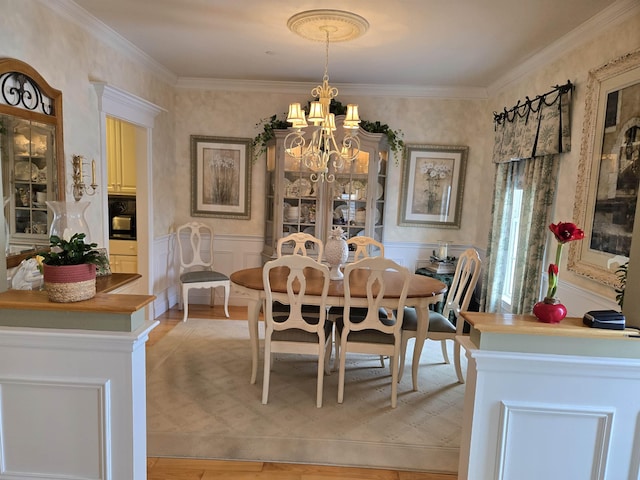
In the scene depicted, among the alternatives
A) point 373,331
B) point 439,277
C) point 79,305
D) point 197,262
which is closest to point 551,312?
point 373,331

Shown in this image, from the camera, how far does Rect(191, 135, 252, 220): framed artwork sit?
16.0ft

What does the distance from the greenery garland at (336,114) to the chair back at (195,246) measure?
1.12 metres

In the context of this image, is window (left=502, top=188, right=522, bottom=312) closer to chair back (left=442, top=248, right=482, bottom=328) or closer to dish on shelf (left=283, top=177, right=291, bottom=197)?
chair back (left=442, top=248, right=482, bottom=328)

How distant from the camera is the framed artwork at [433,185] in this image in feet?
15.7

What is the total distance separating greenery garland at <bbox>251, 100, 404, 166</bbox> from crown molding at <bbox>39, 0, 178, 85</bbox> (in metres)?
1.20

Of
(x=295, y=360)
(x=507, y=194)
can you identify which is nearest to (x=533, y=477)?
(x=295, y=360)

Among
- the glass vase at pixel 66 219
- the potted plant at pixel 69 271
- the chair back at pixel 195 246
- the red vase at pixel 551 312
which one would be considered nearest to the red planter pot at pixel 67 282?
the potted plant at pixel 69 271

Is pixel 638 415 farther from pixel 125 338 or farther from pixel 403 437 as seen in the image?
pixel 125 338

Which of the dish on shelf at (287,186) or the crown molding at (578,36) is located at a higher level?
the crown molding at (578,36)

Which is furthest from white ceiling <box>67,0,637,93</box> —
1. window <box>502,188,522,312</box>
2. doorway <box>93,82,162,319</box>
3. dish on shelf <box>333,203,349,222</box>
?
dish on shelf <box>333,203,349,222</box>

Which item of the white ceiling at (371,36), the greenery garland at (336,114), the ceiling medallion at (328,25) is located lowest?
the greenery garland at (336,114)

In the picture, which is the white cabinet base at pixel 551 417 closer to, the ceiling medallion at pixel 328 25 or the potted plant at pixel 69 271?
the potted plant at pixel 69 271

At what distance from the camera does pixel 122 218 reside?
14.9 feet

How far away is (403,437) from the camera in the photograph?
246 cm
